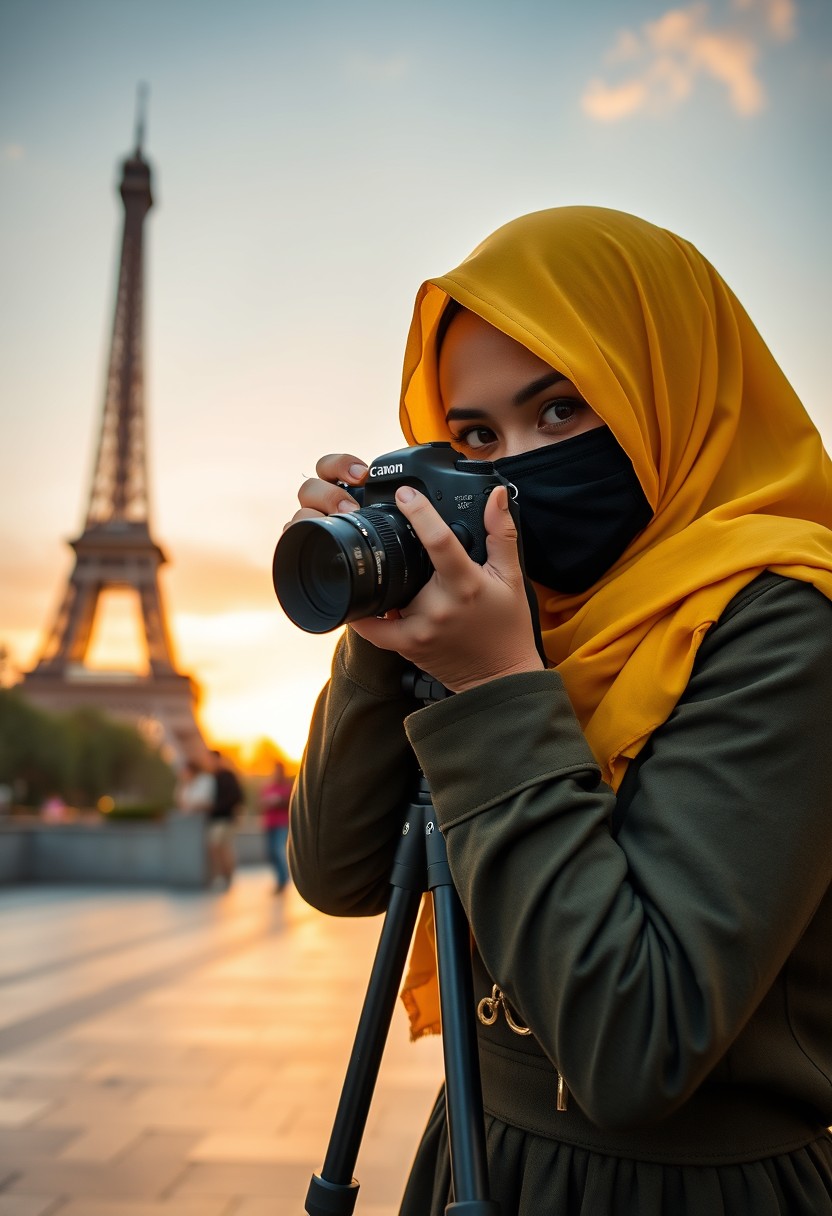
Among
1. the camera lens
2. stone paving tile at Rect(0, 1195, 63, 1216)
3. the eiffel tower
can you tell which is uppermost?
the eiffel tower

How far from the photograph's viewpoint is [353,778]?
4.84 feet

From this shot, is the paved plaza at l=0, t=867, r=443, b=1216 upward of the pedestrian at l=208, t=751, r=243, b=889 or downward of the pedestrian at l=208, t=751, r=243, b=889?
downward

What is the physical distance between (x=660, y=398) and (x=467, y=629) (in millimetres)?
468

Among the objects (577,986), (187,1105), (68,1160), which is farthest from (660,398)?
(187,1105)

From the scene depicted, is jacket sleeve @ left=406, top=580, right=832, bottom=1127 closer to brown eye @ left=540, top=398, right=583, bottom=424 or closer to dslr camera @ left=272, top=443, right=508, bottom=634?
dslr camera @ left=272, top=443, right=508, bottom=634

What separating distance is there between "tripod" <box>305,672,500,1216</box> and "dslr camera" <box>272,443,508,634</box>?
16 cm

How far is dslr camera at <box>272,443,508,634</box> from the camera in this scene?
115 cm

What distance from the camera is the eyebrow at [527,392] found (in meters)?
1.38

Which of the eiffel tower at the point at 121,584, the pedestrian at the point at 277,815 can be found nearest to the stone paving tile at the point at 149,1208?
the pedestrian at the point at 277,815

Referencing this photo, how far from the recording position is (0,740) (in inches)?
1607

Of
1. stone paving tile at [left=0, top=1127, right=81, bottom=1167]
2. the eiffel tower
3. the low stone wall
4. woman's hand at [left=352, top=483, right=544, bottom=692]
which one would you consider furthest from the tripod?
the eiffel tower

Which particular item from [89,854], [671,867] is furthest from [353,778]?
[89,854]

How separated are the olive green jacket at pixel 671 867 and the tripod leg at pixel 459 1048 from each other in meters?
0.10

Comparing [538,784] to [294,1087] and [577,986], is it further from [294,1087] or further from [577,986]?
[294,1087]
